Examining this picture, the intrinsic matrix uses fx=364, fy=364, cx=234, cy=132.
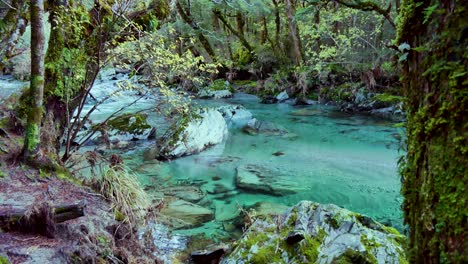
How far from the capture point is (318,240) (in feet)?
12.3

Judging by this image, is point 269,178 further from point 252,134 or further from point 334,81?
point 334,81

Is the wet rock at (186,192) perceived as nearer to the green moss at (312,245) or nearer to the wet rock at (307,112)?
the green moss at (312,245)

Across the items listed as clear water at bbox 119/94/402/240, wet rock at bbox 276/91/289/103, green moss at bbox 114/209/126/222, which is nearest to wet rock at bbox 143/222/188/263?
clear water at bbox 119/94/402/240

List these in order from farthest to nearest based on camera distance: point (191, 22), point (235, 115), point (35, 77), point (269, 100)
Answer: point (269, 100), point (191, 22), point (235, 115), point (35, 77)

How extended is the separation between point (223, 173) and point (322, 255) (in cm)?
511

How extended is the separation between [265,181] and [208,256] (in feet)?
10.8

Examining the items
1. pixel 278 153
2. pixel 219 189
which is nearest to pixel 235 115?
pixel 278 153

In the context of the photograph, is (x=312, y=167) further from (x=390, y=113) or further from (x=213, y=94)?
(x=213, y=94)

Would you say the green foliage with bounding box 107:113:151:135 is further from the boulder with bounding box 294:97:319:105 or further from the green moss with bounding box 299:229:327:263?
the boulder with bounding box 294:97:319:105

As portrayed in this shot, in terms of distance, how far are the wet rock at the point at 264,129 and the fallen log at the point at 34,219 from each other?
9341 mm

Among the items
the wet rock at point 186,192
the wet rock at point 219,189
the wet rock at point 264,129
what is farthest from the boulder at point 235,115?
the wet rock at point 186,192

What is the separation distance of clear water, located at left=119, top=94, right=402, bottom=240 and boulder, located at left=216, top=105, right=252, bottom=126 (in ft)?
3.42

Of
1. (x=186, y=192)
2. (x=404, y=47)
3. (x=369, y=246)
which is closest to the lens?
(x=404, y=47)

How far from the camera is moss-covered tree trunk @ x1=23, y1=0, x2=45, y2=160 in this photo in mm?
4355
